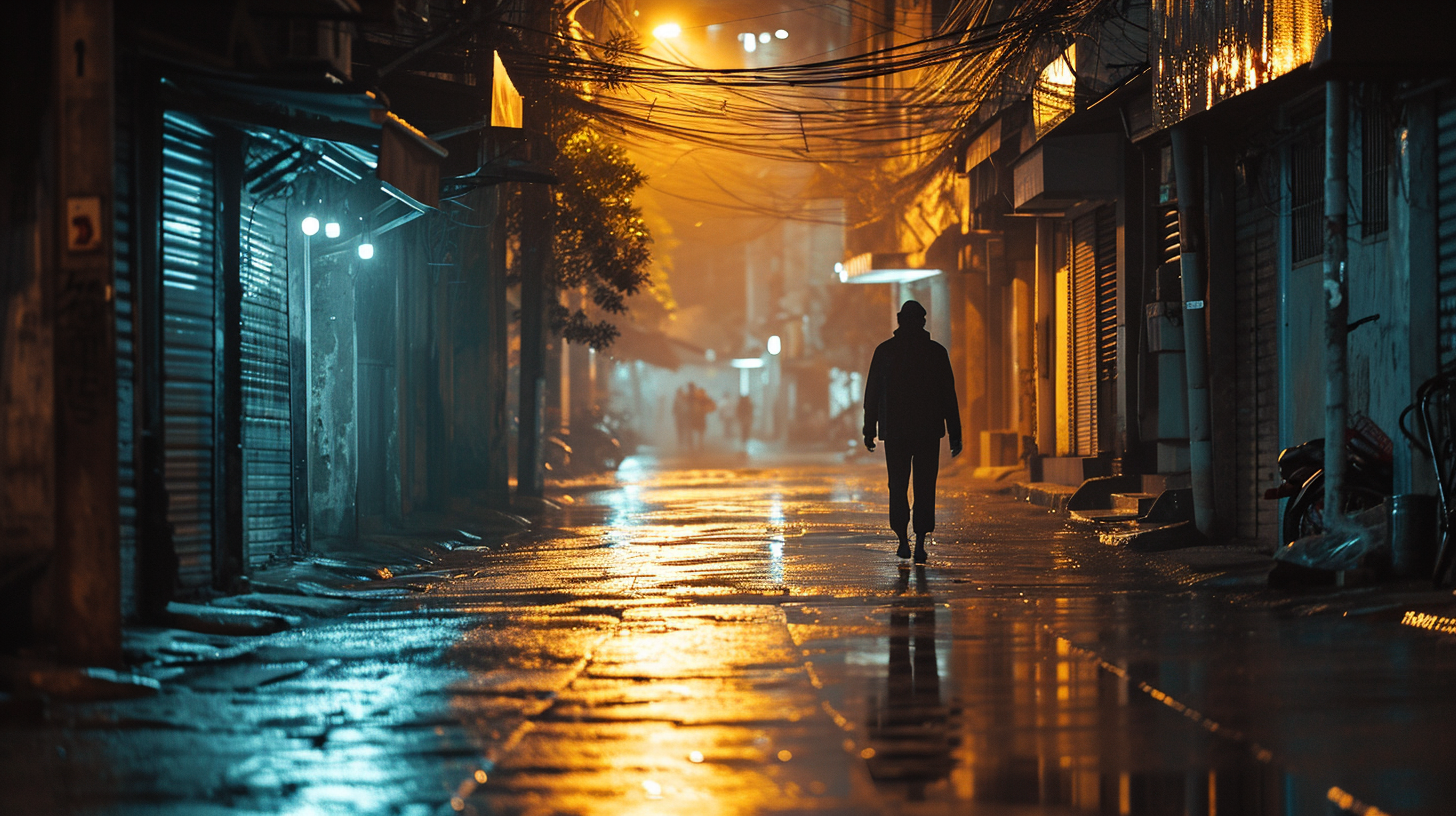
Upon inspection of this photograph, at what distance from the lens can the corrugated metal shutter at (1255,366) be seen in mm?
13727

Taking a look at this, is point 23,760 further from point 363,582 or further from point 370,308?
point 370,308

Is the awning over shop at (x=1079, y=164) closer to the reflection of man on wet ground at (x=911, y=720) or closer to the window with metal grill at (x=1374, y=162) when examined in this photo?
the window with metal grill at (x=1374, y=162)

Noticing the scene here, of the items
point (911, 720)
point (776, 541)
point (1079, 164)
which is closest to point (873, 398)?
point (776, 541)

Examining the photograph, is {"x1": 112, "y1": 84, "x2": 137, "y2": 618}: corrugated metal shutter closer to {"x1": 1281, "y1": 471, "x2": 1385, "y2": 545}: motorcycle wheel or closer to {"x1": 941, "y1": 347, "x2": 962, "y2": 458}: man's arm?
{"x1": 941, "y1": 347, "x2": 962, "y2": 458}: man's arm

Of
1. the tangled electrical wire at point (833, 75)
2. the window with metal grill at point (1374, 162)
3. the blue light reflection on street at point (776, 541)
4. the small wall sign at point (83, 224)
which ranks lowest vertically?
the blue light reflection on street at point (776, 541)

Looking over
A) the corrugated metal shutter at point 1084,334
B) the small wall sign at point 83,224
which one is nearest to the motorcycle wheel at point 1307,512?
the small wall sign at point 83,224

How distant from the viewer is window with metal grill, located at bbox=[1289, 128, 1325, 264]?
12.6 meters

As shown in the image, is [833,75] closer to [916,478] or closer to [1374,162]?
[916,478]

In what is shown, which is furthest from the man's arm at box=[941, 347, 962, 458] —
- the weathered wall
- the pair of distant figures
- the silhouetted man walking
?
the pair of distant figures

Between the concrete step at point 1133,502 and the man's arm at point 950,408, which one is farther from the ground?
the man's arm at point 950,408

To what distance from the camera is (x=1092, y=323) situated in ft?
70.9

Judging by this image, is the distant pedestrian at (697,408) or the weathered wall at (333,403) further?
the distant pedestrian at (697,408)

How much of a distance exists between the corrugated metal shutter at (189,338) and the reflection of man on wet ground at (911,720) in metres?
4.75

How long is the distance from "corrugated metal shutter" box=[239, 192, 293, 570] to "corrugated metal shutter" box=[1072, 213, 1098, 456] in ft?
40.7
